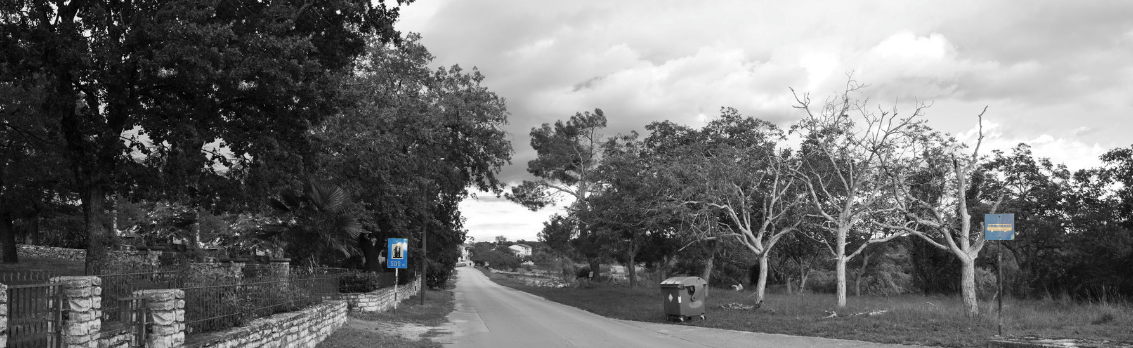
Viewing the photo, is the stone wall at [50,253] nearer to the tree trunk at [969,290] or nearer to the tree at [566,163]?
the tree at [566,163]

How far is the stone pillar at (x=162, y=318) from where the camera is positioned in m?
8.09

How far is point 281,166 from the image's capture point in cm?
1620

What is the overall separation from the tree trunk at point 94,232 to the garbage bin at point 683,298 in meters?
15.4

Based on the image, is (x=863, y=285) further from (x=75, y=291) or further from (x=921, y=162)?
(x=75, y=291)

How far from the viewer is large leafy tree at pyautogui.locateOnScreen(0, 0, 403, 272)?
40.0 feet

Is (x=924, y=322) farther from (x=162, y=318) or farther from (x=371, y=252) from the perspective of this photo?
(x=371, y=252)

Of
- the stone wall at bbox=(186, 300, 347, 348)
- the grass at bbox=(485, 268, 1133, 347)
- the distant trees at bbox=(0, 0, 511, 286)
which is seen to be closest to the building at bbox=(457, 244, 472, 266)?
the grass at bbox=(485, 268, 1133, 347)

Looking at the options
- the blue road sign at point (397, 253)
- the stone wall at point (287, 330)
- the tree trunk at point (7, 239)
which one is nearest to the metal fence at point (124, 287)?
the stone wall at point (287, 330)

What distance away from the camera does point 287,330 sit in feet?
40.6

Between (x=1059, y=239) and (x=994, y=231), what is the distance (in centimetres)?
2442

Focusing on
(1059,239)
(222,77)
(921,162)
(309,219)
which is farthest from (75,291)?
(1059,239)

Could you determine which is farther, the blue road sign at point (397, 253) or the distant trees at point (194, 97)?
the blue road sign at point (397, 253)

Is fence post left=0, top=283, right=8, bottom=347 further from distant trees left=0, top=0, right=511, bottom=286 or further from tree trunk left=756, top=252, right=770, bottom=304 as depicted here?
tree trunk left=756, top=252, right=770, bottom=304

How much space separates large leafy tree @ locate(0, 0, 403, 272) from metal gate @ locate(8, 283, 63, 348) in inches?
239
